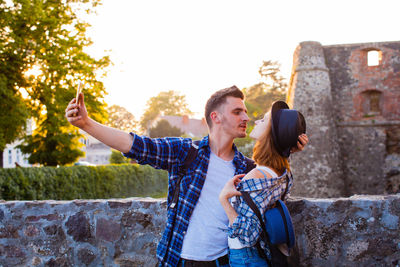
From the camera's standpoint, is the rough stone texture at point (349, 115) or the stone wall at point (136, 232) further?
the rough stone texture at point (349, 115)

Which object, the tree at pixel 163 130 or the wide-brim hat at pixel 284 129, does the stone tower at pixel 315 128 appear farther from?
the tree at pixel 163 130

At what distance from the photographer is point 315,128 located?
56.5ft

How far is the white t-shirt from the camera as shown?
6.98ft

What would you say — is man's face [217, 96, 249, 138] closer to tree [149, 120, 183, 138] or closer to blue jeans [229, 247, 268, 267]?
blue jeans [229, 247, 268, 267]

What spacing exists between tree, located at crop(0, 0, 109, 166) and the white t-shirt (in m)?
13.3

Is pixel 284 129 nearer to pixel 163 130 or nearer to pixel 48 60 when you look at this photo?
pixel 48 60

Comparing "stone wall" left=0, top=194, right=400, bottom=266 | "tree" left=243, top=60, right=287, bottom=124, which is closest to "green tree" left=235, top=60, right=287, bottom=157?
"tree" left=243, top=60, right=287, bottom=124

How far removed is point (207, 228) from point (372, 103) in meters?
17.8

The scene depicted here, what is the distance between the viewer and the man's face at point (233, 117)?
7.76 feet

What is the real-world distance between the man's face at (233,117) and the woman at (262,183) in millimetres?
288

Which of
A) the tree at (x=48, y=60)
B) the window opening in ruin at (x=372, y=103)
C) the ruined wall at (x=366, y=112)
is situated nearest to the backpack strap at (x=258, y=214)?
the tree at (x=48, y=60)

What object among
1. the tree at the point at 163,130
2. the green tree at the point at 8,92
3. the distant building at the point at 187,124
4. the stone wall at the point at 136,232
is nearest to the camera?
the stone wall at the point at 136,232

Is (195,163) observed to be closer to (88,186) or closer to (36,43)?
(88,186)

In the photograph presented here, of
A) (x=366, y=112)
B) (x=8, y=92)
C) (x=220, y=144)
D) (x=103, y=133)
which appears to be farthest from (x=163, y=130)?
(x=103, y=133)
